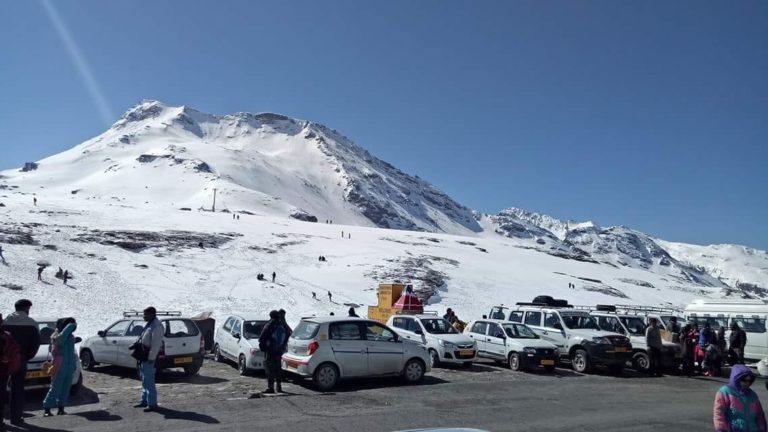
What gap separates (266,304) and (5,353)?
1086 inches

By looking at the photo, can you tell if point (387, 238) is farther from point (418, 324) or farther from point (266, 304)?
point (418, 324)

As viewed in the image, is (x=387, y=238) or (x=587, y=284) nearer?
(x=587, y=284)

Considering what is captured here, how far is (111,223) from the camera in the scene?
193ft

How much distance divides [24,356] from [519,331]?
1406cm

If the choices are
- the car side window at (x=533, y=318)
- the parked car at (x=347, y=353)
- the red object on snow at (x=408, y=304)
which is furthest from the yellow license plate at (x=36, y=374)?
the red object on snow at (x=408, y=304)

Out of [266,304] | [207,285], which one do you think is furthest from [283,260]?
[266,304]

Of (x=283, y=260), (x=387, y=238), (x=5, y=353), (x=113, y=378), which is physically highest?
(x=387, y=238)

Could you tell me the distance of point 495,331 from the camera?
Result: 733 inches

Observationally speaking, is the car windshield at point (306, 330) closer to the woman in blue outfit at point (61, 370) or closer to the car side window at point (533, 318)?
the woman in blue outfit at point (61, 370)

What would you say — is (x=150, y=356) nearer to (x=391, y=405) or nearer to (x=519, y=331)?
(x=391, y=405)

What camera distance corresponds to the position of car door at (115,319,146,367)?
48.1 feet

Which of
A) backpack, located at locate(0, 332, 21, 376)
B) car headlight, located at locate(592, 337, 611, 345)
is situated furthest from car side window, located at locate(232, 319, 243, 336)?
car headlight, located at locate(592, 337, 611, 345)

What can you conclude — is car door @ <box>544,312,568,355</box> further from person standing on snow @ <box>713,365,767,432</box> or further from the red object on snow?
person standing on snow @ <box>713,365,767,432</box>

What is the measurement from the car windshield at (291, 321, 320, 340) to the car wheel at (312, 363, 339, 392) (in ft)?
2.58
